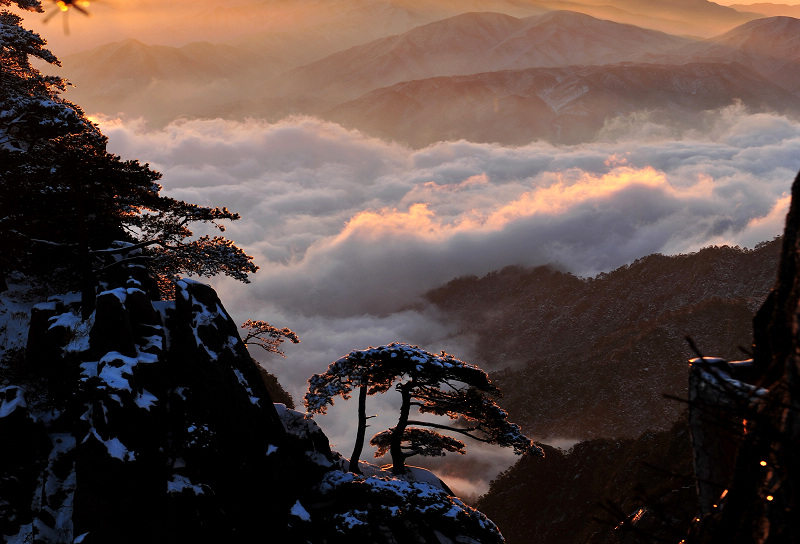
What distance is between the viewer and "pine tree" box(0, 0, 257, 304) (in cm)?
1605

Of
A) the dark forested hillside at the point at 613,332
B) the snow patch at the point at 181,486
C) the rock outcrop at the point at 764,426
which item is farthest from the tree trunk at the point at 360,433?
the dark forested hillside at the point at 613,332

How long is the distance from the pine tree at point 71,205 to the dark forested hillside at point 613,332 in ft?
212

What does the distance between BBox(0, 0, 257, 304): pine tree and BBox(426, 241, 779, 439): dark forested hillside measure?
2539 inches

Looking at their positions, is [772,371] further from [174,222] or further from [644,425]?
[644,425]

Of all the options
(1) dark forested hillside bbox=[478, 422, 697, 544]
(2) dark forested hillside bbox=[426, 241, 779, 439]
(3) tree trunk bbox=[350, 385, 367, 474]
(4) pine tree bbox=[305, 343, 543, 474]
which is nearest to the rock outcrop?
(4) pine tree bbox=[305, 343, 543, 474]

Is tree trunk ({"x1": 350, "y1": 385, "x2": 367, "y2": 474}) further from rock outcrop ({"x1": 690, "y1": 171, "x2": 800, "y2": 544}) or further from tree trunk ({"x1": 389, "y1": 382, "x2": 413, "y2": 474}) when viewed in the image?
rock outcrop ({"x1": 690, "y1": 171, "x2": 800, "y2": 544})

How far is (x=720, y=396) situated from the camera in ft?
17.1

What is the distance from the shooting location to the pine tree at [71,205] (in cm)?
1605

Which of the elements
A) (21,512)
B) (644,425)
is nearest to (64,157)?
(21,512)

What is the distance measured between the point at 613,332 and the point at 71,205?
98.1m

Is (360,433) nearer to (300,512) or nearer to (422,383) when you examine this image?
(422,383)

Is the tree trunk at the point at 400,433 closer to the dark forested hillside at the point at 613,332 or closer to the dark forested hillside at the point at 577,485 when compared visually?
the dark forested hillside at the point at 577,485

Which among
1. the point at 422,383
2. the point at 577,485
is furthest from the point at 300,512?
the point at 577,485

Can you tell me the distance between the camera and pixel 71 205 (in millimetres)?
17203
